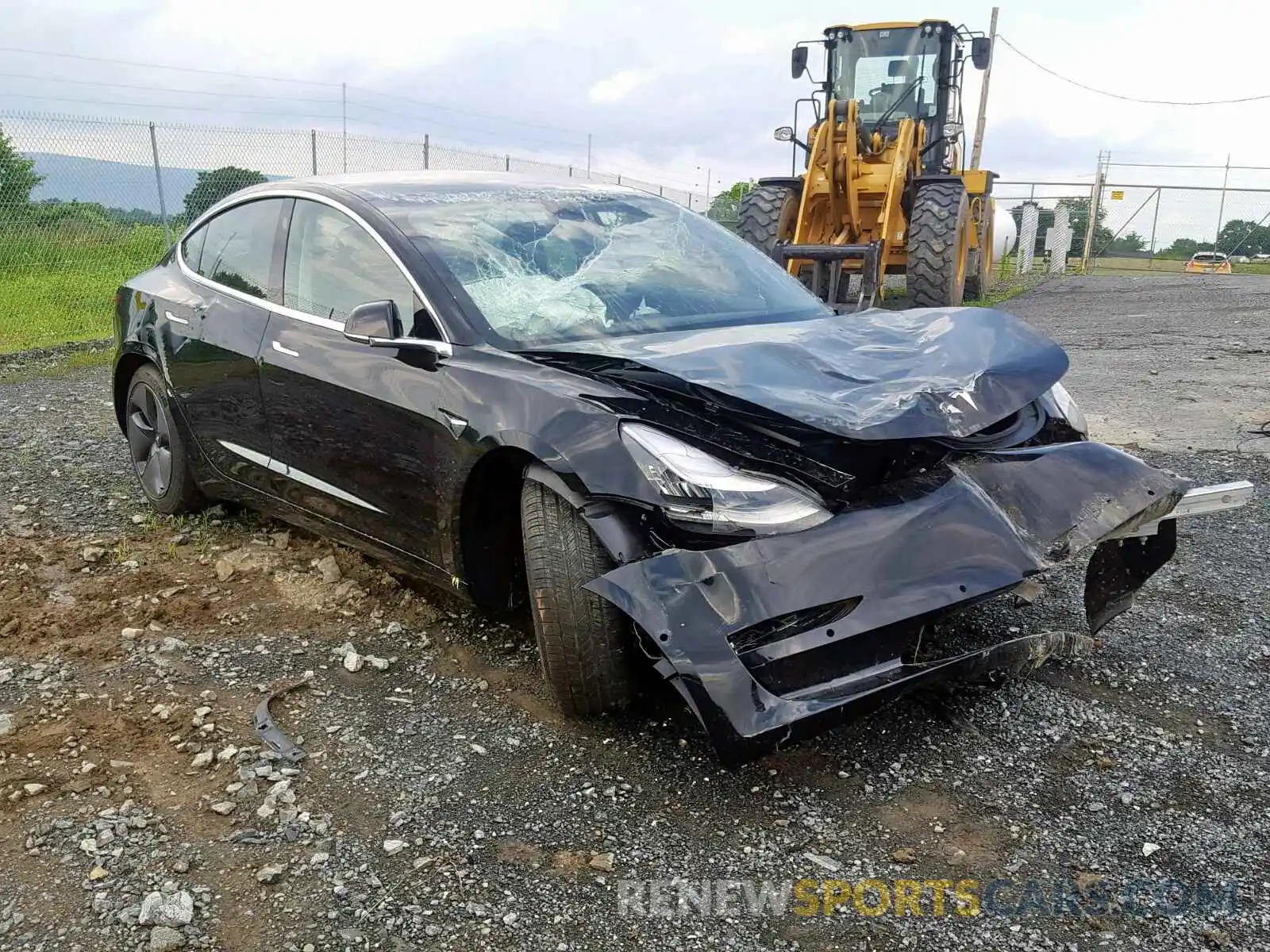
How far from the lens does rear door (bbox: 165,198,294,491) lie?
3.81 meters

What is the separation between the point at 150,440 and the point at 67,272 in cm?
835

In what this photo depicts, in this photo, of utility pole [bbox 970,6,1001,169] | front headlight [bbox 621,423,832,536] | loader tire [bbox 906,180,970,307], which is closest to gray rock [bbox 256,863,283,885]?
front headlight [bbox 621,423,832,536]

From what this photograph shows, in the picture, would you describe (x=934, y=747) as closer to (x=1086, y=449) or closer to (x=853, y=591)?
(x=853, y=591)

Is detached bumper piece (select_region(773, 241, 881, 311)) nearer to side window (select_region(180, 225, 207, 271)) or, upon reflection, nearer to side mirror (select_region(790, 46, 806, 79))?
side mirror (select_region(790, 46, 806, 79))

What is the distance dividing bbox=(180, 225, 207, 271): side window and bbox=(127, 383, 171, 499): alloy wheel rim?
→ 0.59 meters

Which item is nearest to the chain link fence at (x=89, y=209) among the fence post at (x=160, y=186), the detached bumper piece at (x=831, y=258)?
the fence post at (x=160, y=186)

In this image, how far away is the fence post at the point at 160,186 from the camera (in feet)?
37.3

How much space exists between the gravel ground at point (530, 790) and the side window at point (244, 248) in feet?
3.87

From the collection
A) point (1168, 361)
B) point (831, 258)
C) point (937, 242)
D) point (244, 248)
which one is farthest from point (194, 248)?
point (937, 242)

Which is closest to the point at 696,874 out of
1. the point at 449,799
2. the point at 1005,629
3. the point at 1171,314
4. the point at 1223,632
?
the point at 449,799

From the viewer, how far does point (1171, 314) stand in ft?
40.1

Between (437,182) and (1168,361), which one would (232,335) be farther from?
(1168,361)

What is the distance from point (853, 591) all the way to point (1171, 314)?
11.8 m

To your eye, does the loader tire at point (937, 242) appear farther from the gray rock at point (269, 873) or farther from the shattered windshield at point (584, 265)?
the gray rock at point (269, 873)
